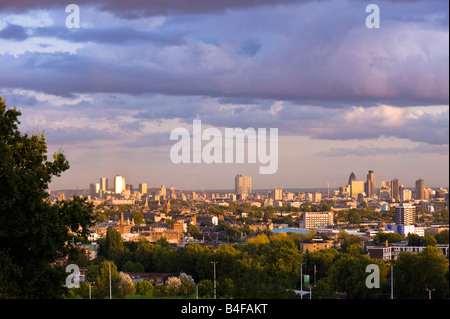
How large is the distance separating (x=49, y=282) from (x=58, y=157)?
1.51 m

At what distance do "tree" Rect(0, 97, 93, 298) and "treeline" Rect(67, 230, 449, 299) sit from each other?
4.11m

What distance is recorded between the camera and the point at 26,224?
297 inches

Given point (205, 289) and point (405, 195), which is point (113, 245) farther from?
point (405, 195)

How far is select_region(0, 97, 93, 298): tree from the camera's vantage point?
24.6ft

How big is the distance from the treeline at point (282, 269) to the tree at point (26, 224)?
4.11 meters

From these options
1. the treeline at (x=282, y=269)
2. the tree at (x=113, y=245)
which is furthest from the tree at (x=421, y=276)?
the tree at (x=113, y=245)

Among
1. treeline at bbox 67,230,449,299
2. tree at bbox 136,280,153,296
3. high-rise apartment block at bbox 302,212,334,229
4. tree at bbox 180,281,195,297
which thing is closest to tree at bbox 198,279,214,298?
treeline at bbox 67,230,449,299

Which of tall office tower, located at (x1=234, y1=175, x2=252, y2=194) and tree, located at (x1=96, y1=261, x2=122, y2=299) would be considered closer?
tree, located at (x1=96, y1=261, x2=122, y2=299)

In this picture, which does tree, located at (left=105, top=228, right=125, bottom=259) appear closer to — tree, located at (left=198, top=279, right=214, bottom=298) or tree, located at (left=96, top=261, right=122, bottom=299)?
tree, located at (left=96, top=261, right=122, bottom=299)

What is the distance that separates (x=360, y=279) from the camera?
20.0 metres

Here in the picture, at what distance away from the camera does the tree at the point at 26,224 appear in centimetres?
748

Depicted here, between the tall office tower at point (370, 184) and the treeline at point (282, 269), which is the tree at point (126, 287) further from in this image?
the tall office tower at point (370, 184)
